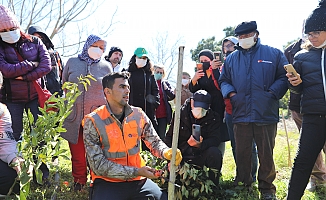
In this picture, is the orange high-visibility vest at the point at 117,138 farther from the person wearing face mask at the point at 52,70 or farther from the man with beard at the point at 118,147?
the person wearing face mask at the point at 52,70

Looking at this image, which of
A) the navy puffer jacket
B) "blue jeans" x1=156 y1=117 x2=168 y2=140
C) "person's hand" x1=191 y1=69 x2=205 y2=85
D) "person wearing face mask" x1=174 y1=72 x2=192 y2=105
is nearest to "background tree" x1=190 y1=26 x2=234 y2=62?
"person wearing face mask" x1=174 y1=72 x2=192 y2=105

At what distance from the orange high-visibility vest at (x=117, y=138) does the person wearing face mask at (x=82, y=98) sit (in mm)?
925

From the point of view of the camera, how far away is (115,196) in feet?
8.92

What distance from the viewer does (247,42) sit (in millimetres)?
3660

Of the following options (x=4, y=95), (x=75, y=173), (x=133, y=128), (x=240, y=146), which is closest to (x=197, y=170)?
(x=240, y=146)

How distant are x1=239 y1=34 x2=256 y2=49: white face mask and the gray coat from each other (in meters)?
1.64

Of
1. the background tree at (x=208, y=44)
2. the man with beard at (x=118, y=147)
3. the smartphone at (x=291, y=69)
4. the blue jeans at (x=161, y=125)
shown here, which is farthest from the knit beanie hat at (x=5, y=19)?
the background tree at (x=208, y=44)

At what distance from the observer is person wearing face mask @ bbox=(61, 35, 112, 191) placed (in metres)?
3.79

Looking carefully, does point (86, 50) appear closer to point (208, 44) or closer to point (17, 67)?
point (17, 67)

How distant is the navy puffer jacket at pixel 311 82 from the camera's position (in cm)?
310

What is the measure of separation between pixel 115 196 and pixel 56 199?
1.05 metres

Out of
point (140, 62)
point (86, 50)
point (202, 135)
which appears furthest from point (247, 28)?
Result: point (86, 50)

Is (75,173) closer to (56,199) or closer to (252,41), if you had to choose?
(56,199)

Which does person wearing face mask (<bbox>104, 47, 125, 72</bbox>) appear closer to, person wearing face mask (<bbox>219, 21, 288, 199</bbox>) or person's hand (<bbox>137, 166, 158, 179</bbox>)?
person wearing face mask (<bbox>219, 21, 288, 199</bbox>)
